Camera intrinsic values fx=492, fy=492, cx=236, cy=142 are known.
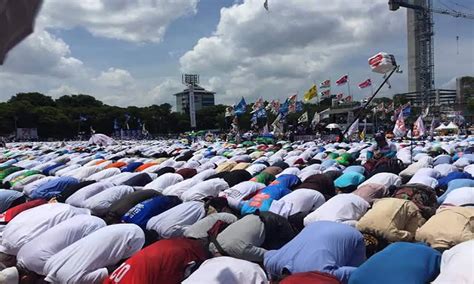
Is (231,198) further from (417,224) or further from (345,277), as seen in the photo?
(345,277)

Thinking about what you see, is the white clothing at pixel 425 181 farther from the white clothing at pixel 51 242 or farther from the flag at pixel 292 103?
the flag at pixel 292 103

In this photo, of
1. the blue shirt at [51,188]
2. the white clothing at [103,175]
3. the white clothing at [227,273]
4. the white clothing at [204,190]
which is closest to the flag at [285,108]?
the white clothing at [103,175]

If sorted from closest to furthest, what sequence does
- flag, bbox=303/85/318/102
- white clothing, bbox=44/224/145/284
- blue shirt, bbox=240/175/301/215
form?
white clothing, bbox=44/224/145/284, blue shirt, bbox=240/175/301/215, flag, bbox=303/85/318/102

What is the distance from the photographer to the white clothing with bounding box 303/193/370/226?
6659mm

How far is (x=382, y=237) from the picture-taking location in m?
6.13

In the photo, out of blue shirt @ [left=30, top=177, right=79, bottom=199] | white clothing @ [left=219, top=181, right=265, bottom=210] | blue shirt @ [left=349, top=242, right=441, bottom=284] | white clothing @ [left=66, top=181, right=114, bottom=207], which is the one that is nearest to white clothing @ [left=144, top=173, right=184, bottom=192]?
white clothing @ [left=66, top=181, right=114, bottom=207]

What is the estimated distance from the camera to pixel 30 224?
23.5 feet

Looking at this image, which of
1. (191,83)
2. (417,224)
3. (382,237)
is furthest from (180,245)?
(191,83)

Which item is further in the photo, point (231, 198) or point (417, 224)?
point (231, 198)

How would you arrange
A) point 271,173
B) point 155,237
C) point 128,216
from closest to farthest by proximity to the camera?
1. point 155,237
2. point 128,216
3. point 271,173

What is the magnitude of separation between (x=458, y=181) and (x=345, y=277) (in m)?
4.40

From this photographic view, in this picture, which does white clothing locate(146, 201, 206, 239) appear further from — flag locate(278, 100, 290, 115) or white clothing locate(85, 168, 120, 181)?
flag locate(278, 100, 290, 115)

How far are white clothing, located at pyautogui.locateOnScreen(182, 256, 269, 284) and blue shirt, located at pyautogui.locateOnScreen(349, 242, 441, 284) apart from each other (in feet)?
3.24

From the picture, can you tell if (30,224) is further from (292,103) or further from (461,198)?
(292,103)
